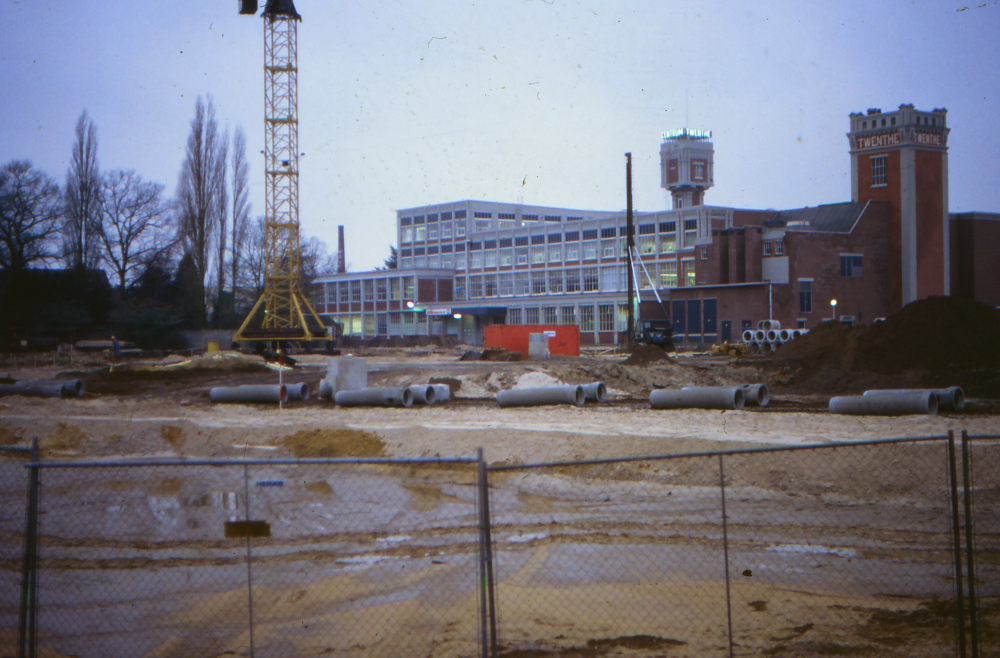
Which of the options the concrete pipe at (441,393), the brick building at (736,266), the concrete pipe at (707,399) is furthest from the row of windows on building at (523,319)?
the concrete pipe at (707,399)

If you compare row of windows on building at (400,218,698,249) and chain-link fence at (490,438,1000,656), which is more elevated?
row of windows on building at (400,218,698,249)

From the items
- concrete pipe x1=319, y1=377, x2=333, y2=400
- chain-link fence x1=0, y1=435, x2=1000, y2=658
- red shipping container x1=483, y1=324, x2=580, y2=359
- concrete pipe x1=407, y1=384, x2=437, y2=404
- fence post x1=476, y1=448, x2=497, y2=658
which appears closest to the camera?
fence post x1=476, y1=448, x2=497, y2=658

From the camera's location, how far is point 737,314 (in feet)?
254

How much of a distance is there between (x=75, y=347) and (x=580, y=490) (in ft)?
192

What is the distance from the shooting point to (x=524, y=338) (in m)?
52.2

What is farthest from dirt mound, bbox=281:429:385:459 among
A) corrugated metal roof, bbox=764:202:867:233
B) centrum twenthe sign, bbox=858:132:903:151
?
centrum twenthe sign, bbox=858:132:903:151

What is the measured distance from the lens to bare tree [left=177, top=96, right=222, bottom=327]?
66.9 metres

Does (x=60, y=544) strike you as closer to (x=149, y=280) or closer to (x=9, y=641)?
(x=9, y=641)

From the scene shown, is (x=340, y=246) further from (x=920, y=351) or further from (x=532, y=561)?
(x=532, y=561)

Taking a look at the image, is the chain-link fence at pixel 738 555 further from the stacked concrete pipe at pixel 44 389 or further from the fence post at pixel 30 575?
the stacked concrete pipe at pixel 44 389

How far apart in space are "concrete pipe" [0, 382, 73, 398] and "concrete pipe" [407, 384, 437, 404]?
1410 centimetres

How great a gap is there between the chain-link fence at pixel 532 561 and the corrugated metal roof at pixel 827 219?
2706 inches

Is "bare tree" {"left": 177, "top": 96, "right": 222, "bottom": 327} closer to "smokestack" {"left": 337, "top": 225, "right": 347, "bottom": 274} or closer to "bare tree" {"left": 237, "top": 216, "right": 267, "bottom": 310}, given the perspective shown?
"bare tree" {"left": 237, "top": 216, "right": 267, "bottom": 310}

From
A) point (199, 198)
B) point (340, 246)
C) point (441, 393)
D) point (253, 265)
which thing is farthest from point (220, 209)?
point (340, 246)
